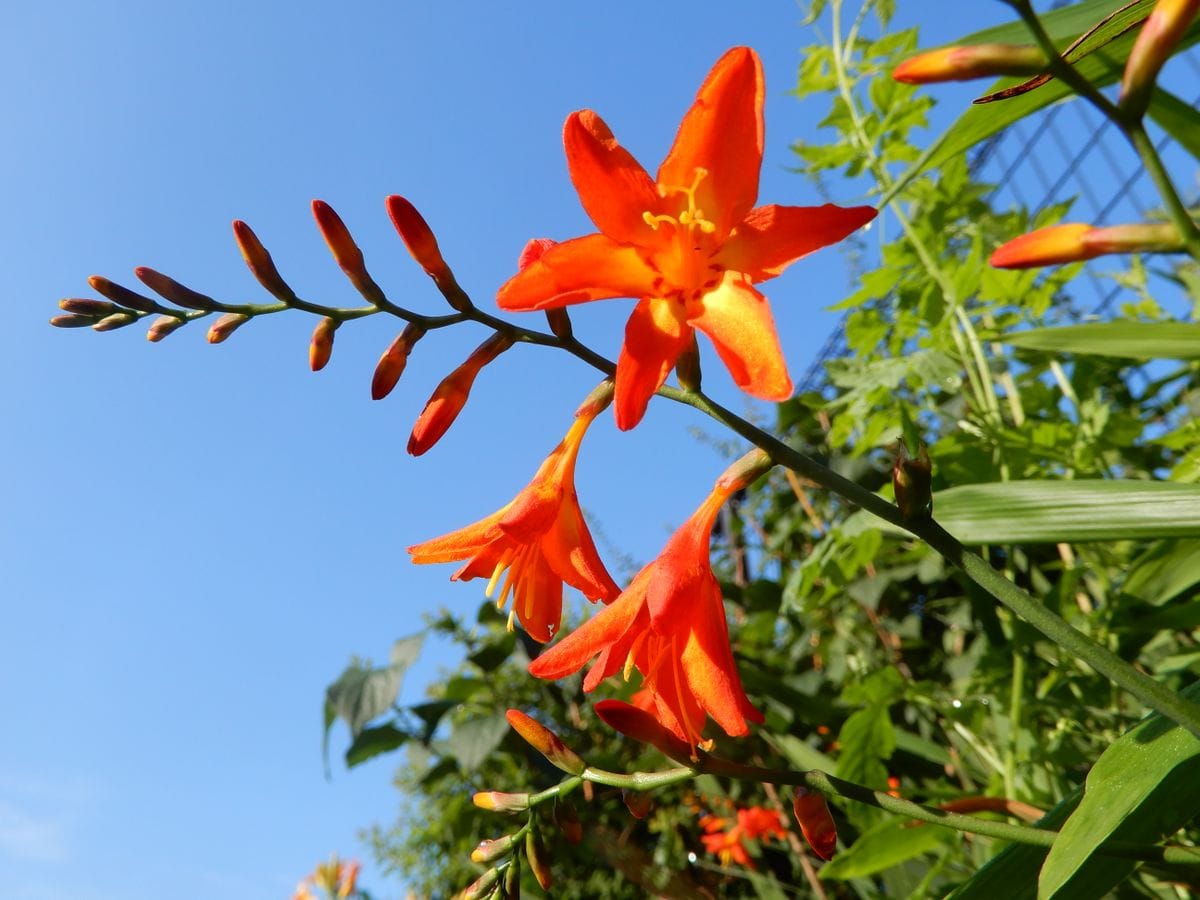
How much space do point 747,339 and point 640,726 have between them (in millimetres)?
305

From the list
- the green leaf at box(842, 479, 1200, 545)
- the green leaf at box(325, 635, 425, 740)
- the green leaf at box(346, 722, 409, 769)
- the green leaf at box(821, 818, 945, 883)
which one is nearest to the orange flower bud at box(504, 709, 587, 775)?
the green leaf at box(842, 479, 1200, 545)

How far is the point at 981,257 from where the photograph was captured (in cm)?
160

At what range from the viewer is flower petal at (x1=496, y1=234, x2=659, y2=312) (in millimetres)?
725

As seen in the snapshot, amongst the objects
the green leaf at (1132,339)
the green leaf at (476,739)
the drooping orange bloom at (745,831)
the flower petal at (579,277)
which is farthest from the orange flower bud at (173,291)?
the drooping orange bloom at (745,831)

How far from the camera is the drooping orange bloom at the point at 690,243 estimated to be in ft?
2.35

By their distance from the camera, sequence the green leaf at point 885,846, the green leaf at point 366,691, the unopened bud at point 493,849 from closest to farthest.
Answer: the unopened bud at point 493,849 < the green leaf at point 885,846 < the green leaf at point 366,691

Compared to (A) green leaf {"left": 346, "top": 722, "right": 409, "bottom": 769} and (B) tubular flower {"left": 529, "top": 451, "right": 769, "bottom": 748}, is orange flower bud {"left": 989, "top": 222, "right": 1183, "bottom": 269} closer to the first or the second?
(B) tubular flower {"left": 529, "top": 451, "right": 769, "bottom": 748}

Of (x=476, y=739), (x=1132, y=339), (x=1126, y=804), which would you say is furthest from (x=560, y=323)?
(x=476, y=739)

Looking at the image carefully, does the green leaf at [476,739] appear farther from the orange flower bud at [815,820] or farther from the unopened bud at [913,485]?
the unopened bud at [913,485]

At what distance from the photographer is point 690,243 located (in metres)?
0.86

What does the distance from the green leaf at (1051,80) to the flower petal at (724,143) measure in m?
0.21

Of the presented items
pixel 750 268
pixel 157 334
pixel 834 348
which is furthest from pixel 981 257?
pixel 834 348

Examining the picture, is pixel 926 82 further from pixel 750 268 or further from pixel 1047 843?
pixel 1047 843

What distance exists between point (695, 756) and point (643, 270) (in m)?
0.40
